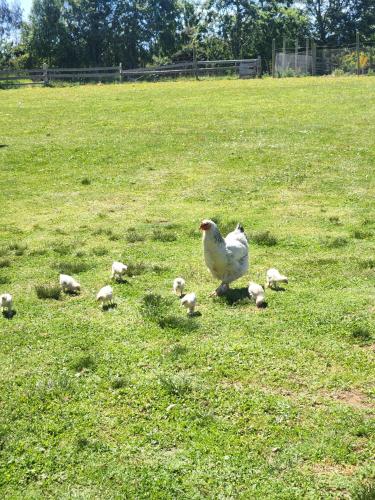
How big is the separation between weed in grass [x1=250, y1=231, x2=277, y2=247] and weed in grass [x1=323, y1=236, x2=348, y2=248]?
0.83 meters

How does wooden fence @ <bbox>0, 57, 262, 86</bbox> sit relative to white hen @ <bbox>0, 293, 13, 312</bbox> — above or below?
above

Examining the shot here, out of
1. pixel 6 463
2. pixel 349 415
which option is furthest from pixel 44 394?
pixel 349 415

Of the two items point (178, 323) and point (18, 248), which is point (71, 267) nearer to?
point (18, 248)

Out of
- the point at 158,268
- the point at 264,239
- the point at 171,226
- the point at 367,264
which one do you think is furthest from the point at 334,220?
the point at 158,268

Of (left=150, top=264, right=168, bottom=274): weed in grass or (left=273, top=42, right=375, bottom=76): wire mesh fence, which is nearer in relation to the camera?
(left=150, top=264, right=168, bottom=274): weed in grass

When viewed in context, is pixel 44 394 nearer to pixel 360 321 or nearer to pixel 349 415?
pixel 349 415

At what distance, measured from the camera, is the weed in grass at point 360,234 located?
10188 millimetres

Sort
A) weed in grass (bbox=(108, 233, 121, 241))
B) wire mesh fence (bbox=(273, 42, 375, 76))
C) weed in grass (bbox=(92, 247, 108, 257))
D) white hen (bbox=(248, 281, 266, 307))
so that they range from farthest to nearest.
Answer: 1. wire mesh fence (bbox=(273, 42, 375, 76))
2. weed in grass (bbox=(108, 233, 121, 241))
3. weed in grass (bbox=(92, 247, 108, 257))
4. white hen (bbox=(248, 281, 266, 307))

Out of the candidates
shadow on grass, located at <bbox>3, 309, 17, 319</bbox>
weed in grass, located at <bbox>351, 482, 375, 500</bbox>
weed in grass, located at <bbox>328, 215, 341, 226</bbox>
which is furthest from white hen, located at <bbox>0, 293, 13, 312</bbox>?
weed in grass, located at <bbox>328, 215, 341, 226</bbox>

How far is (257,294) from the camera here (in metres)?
7.40

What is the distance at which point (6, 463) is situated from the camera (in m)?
4.69

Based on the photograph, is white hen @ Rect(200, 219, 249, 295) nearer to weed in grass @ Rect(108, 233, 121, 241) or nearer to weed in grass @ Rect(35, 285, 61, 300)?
weed in grass @ Rect(35, 285, 61, 300)

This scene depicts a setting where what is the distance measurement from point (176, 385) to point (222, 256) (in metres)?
2.37

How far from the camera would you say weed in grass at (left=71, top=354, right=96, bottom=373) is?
6055 millimetres
